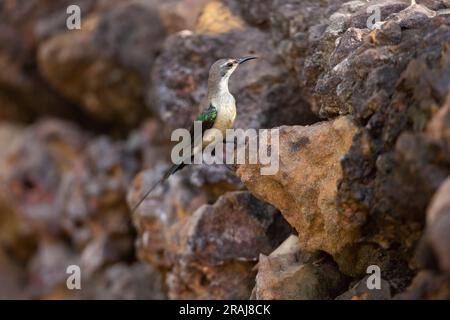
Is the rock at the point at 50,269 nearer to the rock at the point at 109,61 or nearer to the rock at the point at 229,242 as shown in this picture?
the rock at the point at 109,61

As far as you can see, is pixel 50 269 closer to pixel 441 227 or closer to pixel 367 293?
pixel 367 293

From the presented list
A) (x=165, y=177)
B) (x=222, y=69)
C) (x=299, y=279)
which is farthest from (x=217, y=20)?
(x=299, y=279)

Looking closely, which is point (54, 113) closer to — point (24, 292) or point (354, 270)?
point (24, 292)

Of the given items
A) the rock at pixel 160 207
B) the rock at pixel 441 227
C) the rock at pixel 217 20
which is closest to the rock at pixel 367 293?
the rock at pixel 441 227

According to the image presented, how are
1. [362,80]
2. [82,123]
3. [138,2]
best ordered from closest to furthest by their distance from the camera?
1. [362,80]
2. [138,2]
3. [82,123]

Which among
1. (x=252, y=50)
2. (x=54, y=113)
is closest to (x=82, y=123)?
(x=54, y=113)

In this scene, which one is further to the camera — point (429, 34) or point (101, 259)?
point (101, 259)

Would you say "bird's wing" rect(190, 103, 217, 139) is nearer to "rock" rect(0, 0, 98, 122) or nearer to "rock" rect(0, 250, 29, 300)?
"rock" rect(0, 250, 29, 300)
